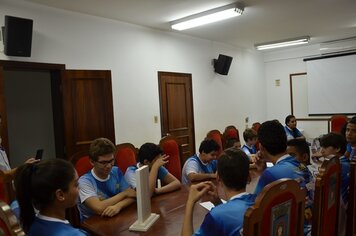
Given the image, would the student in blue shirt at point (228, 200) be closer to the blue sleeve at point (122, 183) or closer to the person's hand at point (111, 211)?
the person's hand at point (111, 211)

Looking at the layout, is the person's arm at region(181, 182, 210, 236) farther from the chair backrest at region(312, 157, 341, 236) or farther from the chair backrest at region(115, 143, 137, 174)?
the chair backrest at region(115, 143, 137, 174)

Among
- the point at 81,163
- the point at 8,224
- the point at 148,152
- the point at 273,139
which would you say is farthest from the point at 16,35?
the point at 273,139

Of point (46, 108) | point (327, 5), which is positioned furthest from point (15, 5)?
point (327, 5)

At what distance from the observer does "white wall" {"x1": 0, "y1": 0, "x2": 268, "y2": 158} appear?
3766 millimetres

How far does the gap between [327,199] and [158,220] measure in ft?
3.34

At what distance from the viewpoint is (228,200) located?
1.38m

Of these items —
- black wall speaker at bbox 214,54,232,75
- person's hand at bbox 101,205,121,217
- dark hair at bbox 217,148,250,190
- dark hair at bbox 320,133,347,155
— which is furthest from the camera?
black wall speaker at bbox 214,54,232,75

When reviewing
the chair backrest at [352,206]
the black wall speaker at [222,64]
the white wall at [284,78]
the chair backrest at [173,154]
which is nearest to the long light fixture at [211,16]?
the black wall speaker at [222,64]

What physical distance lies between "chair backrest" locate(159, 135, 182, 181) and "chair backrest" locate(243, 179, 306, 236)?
220 cm

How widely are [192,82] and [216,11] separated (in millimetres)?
1986

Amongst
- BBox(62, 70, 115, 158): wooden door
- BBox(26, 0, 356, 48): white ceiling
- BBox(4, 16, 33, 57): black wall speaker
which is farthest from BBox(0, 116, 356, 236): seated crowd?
BBox(26, 0, 356, 48): white ceiling

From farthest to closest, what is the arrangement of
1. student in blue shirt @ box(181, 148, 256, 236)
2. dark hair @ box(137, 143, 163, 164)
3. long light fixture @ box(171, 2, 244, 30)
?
long light fixture @ box(171, 2, 244, 30) < dark hair @ box(137, 143, 163, 164) < student in blue shirt @ box(181, 148, 256, 236)

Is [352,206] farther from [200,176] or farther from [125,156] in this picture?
[125,156]

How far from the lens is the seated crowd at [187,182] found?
128 cm
